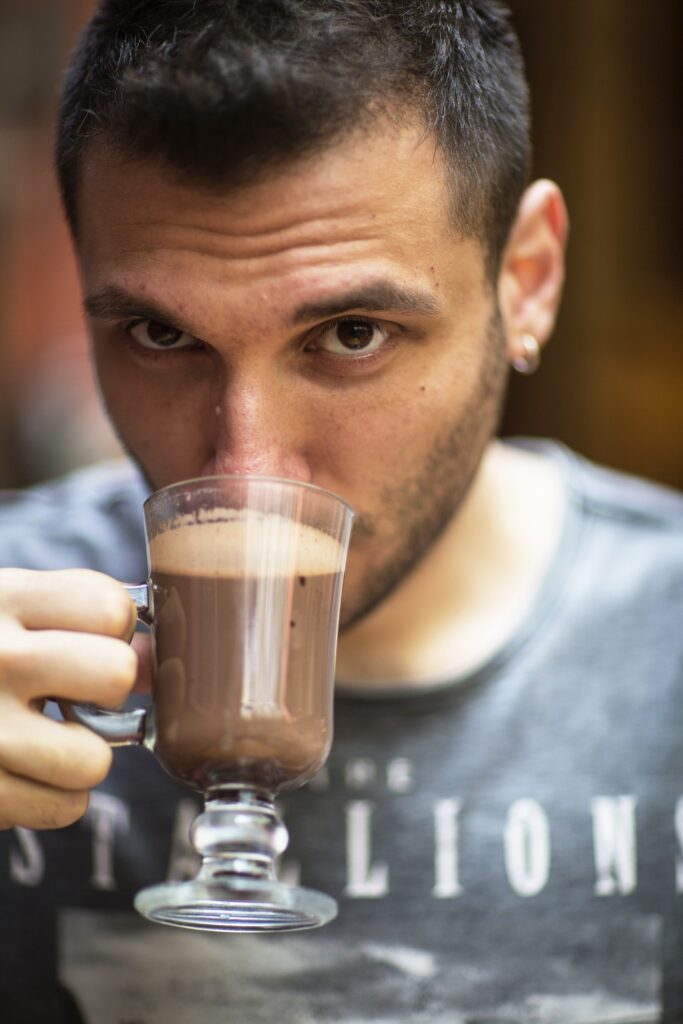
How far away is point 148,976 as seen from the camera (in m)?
1.76

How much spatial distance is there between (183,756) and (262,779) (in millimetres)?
82

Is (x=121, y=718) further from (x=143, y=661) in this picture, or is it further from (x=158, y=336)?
(x=158, y=336)

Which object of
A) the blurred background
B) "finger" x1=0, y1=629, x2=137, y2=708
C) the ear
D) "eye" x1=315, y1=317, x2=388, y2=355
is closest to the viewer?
"finger" x1=0, y1=629, x2=137, y2=708

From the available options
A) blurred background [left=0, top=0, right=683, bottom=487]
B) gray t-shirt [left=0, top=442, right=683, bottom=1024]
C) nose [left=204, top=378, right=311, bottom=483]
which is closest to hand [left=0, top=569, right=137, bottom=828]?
nose [left=204, top=378, right=311, bottom=483]

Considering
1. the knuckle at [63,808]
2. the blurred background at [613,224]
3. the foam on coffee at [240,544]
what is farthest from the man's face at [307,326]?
the blurred background at [613,224]

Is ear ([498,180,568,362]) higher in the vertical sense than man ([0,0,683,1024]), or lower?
higher

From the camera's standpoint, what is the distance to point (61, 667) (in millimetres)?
1179

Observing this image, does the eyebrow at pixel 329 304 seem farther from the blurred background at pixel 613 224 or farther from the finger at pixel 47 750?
the blurred background at pixel 613 224

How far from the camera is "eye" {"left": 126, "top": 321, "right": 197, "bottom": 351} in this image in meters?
1.57

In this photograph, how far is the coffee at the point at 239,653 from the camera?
4.09 feet

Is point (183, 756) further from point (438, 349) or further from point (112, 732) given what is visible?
point (438, 349)

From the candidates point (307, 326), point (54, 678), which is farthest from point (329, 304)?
point (54, 678)

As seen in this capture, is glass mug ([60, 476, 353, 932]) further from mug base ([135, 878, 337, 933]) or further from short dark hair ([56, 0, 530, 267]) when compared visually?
short dark hair ([56, 0, 530, 267])

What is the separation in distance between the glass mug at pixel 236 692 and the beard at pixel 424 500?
36cm
